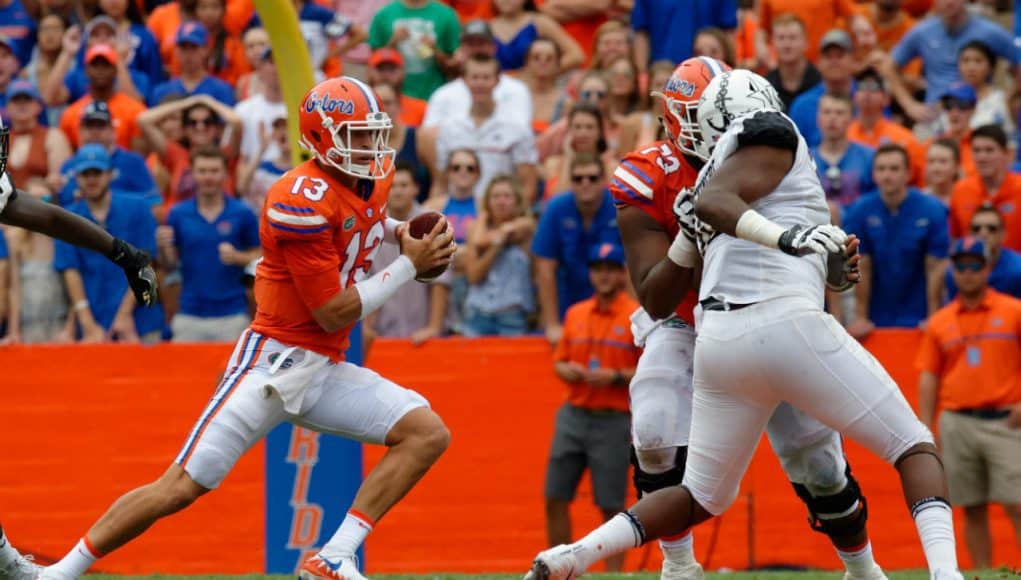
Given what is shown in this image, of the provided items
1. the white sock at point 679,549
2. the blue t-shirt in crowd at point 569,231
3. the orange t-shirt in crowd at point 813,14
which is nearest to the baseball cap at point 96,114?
the blue t-shirt in crowd at point 569,231

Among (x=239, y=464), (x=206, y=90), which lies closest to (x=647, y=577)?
(x=239, y=464)

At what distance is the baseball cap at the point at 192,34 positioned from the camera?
1163cm

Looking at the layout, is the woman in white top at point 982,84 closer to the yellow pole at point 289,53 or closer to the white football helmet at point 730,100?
the yellow pole at point 289,53

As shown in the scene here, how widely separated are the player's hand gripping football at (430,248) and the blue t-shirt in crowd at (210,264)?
389 cm

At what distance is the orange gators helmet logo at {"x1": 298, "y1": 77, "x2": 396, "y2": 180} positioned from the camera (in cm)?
617

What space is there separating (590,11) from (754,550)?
4636 mm

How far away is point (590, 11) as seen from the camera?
1253 centimetres

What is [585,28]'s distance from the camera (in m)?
12.7

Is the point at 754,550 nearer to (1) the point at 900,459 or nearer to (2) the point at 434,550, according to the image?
(2) the point at 434,550

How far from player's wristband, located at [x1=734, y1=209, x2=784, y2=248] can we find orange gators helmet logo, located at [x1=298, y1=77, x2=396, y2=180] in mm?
1518

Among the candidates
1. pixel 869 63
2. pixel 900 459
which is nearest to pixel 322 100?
pixel 900 459

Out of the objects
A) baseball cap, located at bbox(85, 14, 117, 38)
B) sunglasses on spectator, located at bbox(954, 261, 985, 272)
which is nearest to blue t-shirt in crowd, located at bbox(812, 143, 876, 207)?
sunglasses on spectator, located at bbox(954, 261, 985, 272)

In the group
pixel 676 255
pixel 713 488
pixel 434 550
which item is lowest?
pixel 434 550

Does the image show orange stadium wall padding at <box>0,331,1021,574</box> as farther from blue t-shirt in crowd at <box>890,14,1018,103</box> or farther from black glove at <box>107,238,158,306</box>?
black glove at <box>107,238,158,306</box>
